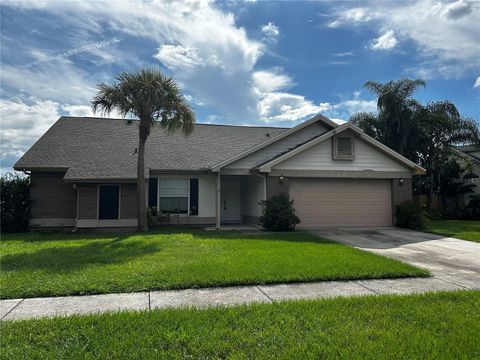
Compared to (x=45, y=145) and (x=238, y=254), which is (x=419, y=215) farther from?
(x=45, y=145)

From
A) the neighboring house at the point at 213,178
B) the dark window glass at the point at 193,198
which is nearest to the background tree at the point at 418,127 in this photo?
the neighboring house at the point at 213,178

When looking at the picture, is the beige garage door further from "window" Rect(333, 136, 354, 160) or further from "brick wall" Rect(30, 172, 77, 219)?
"brick wall" Rect(30, 172, 77, 219)

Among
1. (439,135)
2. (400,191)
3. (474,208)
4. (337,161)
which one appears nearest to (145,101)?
(337,161)

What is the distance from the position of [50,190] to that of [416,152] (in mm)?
23293

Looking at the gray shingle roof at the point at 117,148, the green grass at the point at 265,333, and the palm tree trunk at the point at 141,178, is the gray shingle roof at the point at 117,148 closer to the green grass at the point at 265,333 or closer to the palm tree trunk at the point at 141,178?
the palm tree trunk at the point at 141,178

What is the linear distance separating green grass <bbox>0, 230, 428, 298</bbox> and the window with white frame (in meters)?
5.27

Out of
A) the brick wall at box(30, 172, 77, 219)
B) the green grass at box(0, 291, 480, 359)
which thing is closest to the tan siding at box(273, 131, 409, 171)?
the brick wall at box(30, 172, 77, 219)

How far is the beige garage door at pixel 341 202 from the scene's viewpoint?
16.5 m

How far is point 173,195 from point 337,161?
778 centimetres

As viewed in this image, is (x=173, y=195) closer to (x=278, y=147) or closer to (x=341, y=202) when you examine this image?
(x=278, y=147)

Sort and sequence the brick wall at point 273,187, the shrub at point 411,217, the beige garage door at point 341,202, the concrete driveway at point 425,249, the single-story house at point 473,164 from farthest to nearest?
the single-story house at point 473,164, the beige garage door at point 341,202, the shrub at point 411,217, the brick wall at point 273,187, the concrete driveway at point 425,249

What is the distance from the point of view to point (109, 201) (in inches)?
639

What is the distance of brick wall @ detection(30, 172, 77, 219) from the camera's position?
636 inches

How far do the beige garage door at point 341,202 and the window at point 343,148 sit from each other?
1.12 m
